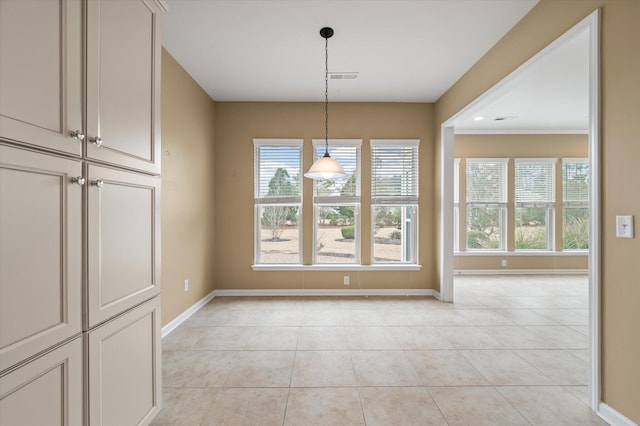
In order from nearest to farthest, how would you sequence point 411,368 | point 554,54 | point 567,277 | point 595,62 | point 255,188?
1. point 595,62
2. point 554,54
3. point 411,368
4. point 255,188
5. point 567,277

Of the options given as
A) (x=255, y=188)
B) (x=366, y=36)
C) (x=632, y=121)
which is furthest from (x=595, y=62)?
(x=255, y=188)

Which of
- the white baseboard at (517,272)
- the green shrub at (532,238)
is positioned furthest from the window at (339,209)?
the green shrub at (532,238)

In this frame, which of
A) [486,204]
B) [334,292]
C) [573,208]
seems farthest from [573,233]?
[334,292]

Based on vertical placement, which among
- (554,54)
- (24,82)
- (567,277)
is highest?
(554,54)

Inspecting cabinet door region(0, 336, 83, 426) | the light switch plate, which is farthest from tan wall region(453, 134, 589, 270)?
cabinet door region(0, 336, 83, 426)

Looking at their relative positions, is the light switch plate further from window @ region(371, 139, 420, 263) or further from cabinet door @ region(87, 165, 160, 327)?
window @ region(371, 139, 420, 263)

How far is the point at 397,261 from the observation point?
16.7 ft

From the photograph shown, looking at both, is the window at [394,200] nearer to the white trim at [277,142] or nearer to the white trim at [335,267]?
the white trim at [335,267]

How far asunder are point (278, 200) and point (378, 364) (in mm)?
2947

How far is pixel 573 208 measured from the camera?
6723 mm

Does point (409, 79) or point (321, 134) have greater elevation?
point (409, 79)

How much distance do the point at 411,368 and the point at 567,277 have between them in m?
5.73

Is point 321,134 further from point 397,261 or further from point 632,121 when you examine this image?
point 632,121

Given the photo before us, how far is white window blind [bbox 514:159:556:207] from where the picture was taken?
6691 mm
